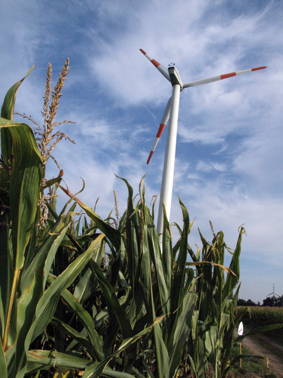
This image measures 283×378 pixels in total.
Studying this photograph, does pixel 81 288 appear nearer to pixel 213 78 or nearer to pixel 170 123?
pixel 170 123

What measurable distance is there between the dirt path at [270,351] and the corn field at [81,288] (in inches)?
182

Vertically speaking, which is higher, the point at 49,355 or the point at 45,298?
the point at 45,298

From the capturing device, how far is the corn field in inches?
36.4

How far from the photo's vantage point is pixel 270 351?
754 cm

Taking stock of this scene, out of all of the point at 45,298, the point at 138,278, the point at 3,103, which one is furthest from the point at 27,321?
the point at 3,103

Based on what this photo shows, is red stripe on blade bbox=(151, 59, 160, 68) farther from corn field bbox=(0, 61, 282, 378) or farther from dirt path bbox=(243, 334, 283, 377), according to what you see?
corn field bbox=(0, 61, 282, 378)

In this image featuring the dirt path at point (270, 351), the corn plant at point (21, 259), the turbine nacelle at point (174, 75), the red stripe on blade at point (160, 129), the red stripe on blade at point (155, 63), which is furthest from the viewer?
the red stripe on blade at point (160, 129)

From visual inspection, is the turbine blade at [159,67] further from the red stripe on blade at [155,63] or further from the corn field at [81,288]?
the corn field at [81,288]

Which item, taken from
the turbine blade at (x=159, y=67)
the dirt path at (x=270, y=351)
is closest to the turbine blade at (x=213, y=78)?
the turbine blade at (x=159, y=67)

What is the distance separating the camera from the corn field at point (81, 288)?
0.92 metres

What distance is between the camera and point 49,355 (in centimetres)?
111

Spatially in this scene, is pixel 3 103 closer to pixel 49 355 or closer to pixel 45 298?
pixel 45 298

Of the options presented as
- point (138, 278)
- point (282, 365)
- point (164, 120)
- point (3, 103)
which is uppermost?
point (164, 120)

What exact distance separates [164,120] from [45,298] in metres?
13.6
